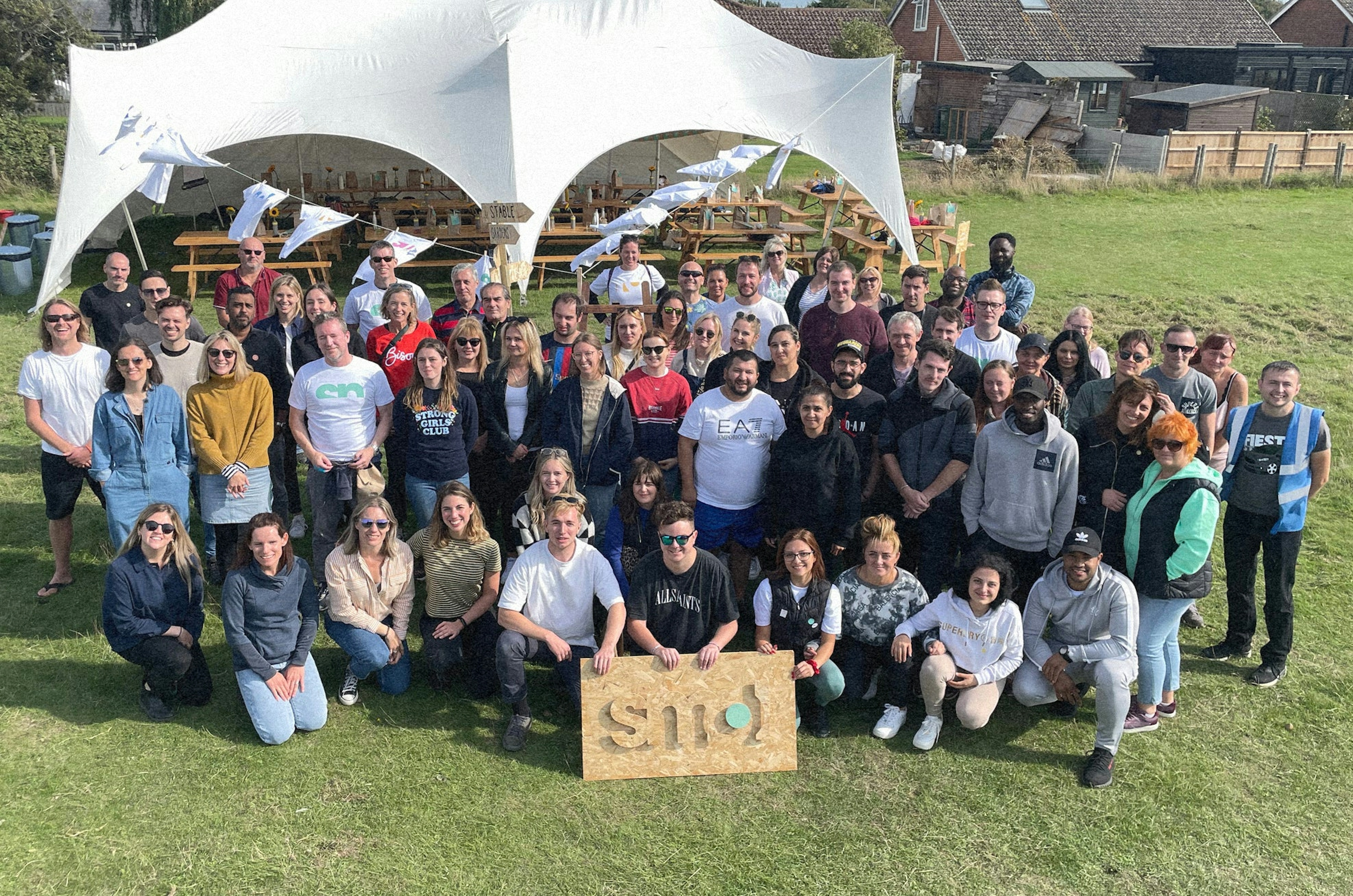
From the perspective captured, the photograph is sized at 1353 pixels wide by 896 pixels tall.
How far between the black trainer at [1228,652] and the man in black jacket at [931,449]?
1.48 meters

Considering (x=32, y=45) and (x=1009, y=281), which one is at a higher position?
(x=32, y=45)

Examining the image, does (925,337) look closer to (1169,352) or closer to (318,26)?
(1169,352)

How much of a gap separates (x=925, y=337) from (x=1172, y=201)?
1381 centimetres

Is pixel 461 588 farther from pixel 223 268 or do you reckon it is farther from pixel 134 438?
pixel 223 268

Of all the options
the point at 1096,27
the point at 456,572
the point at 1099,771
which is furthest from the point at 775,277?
the point at 1096,27

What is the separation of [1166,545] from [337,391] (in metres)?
4.18

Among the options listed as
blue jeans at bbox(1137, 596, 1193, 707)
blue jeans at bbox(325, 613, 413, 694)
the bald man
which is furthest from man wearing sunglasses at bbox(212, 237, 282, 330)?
blue jeans at bbox(1137, 596, 1193, 707)

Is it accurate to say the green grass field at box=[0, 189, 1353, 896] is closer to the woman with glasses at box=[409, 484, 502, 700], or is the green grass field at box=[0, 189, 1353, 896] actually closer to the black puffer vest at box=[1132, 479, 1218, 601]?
the woman with glasses at box=[409, 484, 502, 700]

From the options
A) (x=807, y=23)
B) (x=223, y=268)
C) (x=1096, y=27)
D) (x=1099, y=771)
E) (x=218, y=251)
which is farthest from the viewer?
(x=807, y=23)

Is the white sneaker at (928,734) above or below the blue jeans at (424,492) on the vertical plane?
below

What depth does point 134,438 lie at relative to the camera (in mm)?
5363

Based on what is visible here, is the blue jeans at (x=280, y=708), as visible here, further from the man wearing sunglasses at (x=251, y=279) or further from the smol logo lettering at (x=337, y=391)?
the man wearing sunglasses at (x=251, y=279)

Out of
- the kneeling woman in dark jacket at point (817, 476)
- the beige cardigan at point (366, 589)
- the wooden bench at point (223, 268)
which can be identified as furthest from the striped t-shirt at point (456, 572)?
the wooden bench at point (223, 268)

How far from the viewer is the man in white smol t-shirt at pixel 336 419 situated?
5.60 m
